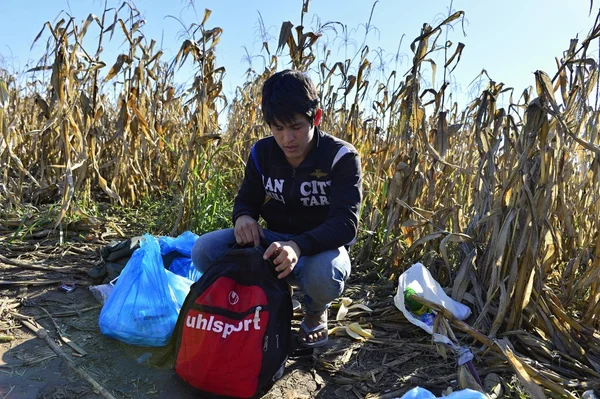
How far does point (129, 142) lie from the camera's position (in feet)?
12.2

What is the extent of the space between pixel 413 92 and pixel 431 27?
13.9 inches

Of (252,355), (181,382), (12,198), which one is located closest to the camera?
(252,355)

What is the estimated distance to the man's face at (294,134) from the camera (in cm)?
179

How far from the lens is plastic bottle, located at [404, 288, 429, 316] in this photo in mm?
2080

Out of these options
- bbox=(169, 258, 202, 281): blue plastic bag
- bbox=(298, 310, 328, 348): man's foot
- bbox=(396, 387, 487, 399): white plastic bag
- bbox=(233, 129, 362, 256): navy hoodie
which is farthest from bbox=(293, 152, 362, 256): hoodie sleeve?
bbox=(169, 258, 202, 281): blue plastic bag

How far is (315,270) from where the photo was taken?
1820 millimetres

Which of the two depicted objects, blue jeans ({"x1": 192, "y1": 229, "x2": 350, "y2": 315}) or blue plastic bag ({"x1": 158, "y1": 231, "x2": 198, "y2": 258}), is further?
blue plastic bag ({"x1": 158, "y1": 231, "x2": 198, "y2": 258})

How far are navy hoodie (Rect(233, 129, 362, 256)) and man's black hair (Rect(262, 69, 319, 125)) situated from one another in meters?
0.23

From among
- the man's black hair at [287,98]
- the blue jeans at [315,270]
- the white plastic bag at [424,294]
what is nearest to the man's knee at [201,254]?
the blue jeans at [315,270]

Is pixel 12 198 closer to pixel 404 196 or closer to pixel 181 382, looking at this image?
pixel 181 382

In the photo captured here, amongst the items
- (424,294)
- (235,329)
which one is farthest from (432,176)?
(235,329)

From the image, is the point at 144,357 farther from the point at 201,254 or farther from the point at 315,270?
the point at 315,270


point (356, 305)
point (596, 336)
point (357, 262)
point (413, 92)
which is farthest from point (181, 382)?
point (413, 92)

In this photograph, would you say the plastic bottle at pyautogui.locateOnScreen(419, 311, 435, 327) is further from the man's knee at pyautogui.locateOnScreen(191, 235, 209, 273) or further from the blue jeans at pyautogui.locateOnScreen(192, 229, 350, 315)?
the man's knee at pyautogui.locateOnScreen(191, 235, 209, 273)
